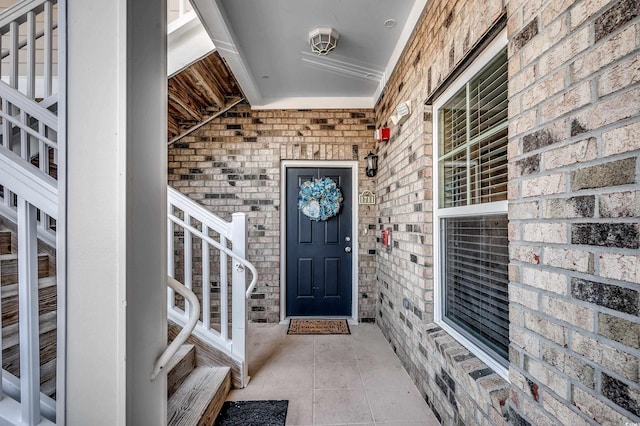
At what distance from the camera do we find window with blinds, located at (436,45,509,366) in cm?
137

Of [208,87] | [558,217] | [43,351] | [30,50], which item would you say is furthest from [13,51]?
[558,217]

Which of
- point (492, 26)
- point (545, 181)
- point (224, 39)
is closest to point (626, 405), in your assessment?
point (545, 181)

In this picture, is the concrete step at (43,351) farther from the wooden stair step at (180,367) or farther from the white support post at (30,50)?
the white support post at (30,50)

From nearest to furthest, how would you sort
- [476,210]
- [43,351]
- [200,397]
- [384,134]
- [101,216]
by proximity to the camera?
1. [101,216]
2. [43,351]
3. [476,210]
4. [200,397]
5. [384,134]

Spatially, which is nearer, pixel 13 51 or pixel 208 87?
pixel 13 51

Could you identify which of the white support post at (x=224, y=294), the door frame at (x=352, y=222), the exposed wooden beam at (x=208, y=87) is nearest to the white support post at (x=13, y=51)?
the exposed wooden beam at (x=208, y=87)

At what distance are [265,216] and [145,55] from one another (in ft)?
8.78

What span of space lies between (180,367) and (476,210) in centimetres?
196

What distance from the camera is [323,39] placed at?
2340mm

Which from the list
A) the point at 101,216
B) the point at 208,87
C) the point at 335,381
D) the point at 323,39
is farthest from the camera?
the point at 208,87

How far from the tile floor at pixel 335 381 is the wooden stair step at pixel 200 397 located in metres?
0.17

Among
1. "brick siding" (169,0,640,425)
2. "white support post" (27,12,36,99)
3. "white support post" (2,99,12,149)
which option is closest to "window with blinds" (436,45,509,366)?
"brick siding" (169,0,640,425)

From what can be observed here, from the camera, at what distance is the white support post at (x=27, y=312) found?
95 centimetres

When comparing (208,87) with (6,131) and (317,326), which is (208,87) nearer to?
(6,131)
